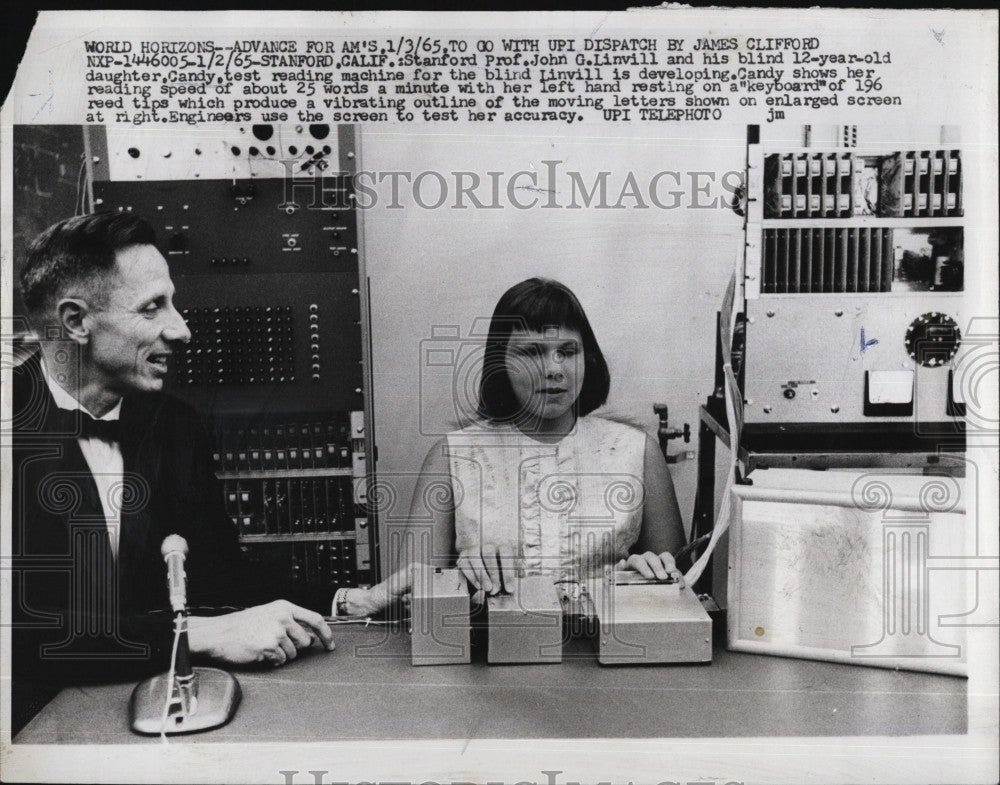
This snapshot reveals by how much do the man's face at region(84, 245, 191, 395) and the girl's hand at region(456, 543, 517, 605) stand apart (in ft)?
2.48

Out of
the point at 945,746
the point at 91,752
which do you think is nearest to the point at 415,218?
the point at 91,752

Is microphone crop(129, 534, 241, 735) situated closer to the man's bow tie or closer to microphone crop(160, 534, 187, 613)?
microphone crop(160, 534, 187, 613)

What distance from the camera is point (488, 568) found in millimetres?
1692

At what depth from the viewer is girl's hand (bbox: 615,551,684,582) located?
1.63m

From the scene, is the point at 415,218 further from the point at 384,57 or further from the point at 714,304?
the point at 714,304

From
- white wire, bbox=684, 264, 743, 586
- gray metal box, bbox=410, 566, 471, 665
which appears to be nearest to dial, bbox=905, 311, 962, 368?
white wire, bbox=684, 264, 743, 586

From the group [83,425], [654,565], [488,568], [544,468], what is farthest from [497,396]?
[83,425]

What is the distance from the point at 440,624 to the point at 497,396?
1.61 ft

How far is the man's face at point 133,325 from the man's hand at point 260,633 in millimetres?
524

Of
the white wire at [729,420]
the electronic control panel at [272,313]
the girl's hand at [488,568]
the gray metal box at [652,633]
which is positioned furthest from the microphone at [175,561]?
the white wire at [729,420]

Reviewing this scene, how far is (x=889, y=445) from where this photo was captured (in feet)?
5.18

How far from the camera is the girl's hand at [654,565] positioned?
1.63m

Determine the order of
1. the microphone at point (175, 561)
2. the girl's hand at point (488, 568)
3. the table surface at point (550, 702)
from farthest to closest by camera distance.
A: the microphone at point (175, 561) → the girl's hand at point (488, 568) → the table surface at point (550, 702)

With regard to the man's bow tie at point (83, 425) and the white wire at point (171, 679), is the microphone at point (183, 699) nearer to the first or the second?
the white wire at point (171, 679)
